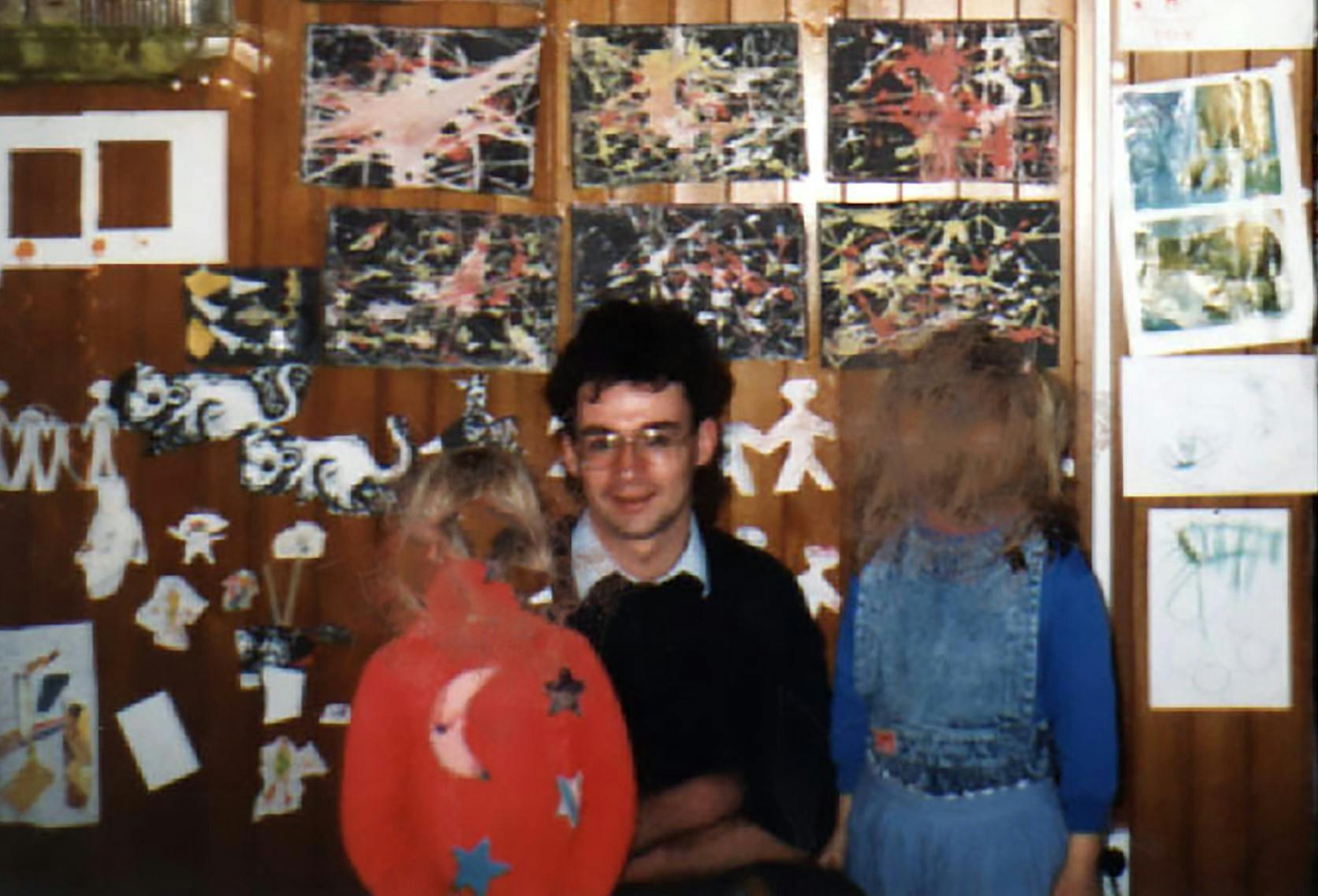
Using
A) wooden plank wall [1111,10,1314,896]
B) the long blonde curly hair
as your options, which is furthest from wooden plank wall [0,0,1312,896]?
the long blonde curly hair

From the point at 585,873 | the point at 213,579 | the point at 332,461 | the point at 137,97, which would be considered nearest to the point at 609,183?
the point at 332,461

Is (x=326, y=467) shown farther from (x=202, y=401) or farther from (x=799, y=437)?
(x=799, y=437)

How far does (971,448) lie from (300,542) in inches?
45.7

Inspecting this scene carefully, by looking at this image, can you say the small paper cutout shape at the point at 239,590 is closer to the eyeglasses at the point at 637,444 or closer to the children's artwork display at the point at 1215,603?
the eyeglasses at the point at 637,444

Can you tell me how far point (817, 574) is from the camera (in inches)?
86.8

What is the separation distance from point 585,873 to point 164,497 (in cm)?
106

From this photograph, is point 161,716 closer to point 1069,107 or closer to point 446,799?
point 446,799

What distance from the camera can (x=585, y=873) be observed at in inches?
65.7

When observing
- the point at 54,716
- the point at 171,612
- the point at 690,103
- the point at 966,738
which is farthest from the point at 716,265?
the point at 54,716

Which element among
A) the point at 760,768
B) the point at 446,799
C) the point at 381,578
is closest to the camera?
the point at 446,799

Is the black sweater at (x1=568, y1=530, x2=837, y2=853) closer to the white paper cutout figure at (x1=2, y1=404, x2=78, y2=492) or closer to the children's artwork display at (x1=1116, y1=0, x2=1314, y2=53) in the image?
the white paper cutout figure at (x1=2, y1=404, x2=78, y2=492)

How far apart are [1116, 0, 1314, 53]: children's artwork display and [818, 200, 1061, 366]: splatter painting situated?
1.05ft

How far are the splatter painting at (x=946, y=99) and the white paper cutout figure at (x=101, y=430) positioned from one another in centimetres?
130

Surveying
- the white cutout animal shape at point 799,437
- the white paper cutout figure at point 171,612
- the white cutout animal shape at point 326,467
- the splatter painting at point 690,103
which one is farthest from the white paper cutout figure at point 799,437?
the white paper cutout figure at point 171,612
